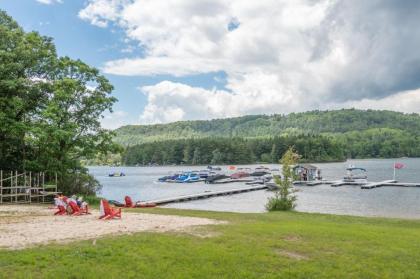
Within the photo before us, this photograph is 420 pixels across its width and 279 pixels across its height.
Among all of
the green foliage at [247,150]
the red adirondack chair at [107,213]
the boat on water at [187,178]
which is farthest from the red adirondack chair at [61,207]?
the green foliage at [247,150]

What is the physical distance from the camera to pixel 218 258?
10125 mm

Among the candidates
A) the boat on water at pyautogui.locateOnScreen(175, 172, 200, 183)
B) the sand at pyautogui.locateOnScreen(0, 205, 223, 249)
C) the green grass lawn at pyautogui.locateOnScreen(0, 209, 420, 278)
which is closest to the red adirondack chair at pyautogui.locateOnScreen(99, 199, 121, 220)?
the sand at pyautogui.locateOnScreen(0, 205, 223, 249)

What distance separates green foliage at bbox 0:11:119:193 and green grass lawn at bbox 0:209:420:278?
17.6 metres

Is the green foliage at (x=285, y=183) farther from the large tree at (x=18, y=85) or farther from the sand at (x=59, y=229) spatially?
the large tree at (x=18, y=85)

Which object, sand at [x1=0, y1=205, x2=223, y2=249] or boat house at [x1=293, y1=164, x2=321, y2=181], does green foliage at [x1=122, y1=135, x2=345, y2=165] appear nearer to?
boat house at [x1=293, y1=164, x2=321, y2=181]

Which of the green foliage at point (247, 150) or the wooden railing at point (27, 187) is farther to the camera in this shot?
the green foliage at point (247, 150)

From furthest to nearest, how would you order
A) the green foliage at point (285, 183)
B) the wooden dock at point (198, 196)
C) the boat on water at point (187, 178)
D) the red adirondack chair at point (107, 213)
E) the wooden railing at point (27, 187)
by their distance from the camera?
the boat on water at point (187, 178) < the wooden dock at point (198, 196) < the green foliage at point (285, 183) < the wooden railing at point (27, 187) < the red adirondack chair at point (107, 213)

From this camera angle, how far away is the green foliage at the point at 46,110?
90.3 ft

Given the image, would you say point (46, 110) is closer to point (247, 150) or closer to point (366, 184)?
point (366, 184)

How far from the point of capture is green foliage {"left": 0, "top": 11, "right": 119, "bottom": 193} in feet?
90.3

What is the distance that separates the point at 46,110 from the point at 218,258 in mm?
20242

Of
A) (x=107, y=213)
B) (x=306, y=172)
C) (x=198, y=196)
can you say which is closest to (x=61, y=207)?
(x=107, y=213)

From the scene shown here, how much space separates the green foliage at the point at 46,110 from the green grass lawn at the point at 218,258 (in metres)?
17.6

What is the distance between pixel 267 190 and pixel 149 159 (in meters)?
140
